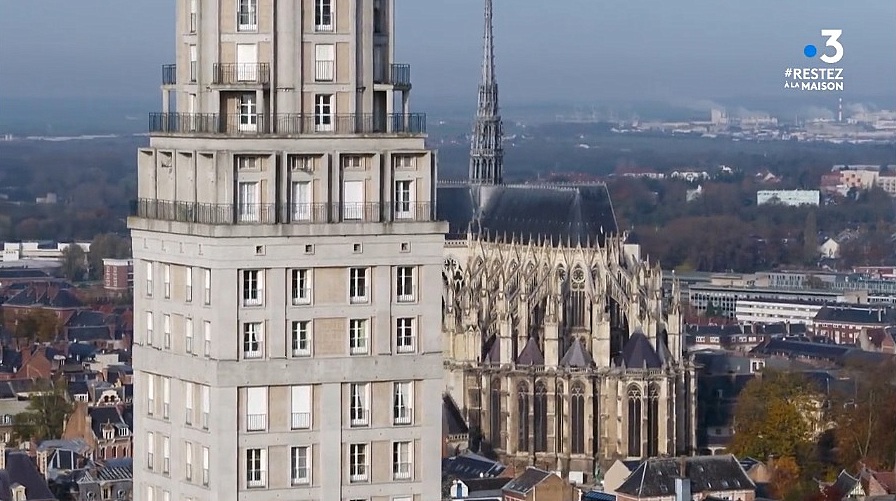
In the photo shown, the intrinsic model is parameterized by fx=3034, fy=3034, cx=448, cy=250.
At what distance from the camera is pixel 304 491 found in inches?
1276

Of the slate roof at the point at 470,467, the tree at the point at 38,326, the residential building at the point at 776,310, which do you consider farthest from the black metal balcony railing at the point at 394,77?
the residential building at the point at 776,310

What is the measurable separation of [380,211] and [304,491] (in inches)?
122

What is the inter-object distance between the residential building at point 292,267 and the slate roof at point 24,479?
2010 inches

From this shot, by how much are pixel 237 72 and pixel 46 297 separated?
436ft

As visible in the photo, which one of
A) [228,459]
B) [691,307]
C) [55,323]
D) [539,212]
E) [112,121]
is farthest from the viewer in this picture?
[691,307]

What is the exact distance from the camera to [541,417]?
104500 mm

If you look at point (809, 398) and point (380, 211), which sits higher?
point (380, 211)

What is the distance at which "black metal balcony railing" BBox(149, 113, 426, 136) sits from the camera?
32469mm

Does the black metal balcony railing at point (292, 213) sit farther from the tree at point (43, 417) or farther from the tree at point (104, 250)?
the tree at point (104, 250)

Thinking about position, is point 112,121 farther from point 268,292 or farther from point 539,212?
point 268,292

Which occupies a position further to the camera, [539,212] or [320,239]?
[539,212]

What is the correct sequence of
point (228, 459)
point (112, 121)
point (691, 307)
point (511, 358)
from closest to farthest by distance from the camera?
point (228, 459) → point (511, 358) → point (112, 121) → point (691, 307)

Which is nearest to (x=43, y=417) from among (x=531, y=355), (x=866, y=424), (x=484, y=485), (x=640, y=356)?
(x=531, y=355)

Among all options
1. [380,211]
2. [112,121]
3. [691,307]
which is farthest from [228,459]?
[691,307]
